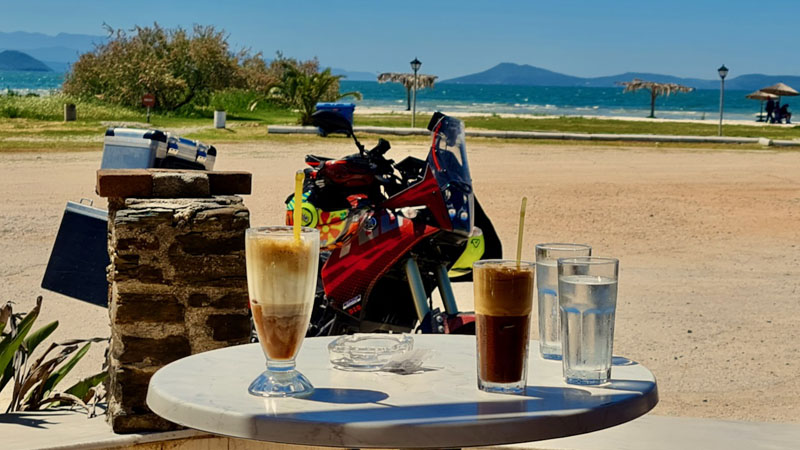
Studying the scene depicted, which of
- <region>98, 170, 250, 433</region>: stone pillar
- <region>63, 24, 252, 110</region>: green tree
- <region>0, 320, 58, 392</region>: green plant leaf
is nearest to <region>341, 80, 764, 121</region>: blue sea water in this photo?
<region>63, 24, 252, 110</region>: green tree

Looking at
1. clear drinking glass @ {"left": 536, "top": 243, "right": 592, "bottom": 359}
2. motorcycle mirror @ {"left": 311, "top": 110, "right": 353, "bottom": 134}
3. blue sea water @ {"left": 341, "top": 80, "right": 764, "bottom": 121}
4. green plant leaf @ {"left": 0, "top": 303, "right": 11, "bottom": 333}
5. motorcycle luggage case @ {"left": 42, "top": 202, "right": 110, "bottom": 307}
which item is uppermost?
motorcycle mirror @ {"left": 311, "top": 110, "right": 353, "bottom": 134}

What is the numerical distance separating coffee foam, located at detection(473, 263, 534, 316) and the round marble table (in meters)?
0.16

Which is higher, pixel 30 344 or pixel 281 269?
pixel 281 269

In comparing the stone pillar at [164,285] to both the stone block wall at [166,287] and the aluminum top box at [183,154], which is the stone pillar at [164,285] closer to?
the stone block wall at [166,287]

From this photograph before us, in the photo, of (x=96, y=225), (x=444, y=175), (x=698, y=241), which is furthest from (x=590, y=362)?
(x=698, y=241)

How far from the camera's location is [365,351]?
2.24 meters

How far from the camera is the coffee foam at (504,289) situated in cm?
190

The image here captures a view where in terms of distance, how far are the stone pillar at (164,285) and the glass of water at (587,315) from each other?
1304 mm

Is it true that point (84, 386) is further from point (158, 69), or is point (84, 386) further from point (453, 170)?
point (158, 69)

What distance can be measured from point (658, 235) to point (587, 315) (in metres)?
9.22

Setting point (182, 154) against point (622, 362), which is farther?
point (182, 154)

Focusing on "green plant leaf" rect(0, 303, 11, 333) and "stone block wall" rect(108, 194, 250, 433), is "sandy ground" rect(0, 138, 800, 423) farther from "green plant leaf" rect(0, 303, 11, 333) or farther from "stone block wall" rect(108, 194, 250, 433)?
"stone block wall" rect(108, 194, 250, 433)

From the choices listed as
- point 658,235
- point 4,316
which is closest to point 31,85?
point 658,235

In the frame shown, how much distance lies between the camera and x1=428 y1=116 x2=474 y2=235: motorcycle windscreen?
362 cm
